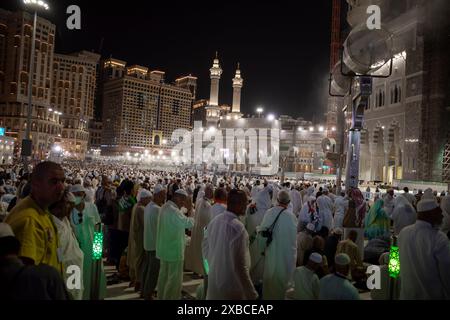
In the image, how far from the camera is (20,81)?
76.8 m

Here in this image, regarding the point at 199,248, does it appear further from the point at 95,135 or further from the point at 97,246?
the point at 95,135

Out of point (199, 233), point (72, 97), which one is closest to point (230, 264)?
point (199, 233)

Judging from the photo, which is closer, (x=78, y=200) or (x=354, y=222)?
(x=78, y=200)

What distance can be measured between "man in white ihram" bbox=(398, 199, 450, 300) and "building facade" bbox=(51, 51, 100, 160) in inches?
4130

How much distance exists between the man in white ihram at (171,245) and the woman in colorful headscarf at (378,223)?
16.7 ft

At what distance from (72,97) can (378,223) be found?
111 meters

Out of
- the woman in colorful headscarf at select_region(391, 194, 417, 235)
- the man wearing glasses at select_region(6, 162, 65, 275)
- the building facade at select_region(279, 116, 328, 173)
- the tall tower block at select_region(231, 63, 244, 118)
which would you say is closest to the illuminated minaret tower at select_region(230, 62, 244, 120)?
the tall tower block at select_region(231, 63, 244, 118)

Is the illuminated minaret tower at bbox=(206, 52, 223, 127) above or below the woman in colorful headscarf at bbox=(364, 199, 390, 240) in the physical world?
above

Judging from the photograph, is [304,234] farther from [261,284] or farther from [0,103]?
[0,103]

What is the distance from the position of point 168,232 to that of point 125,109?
116 metres

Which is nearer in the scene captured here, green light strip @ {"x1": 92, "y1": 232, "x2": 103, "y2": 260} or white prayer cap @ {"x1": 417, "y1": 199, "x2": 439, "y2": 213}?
white prayer cap @ {"x1": 417, "y1": 199, "x2": 439, "y2": 213}

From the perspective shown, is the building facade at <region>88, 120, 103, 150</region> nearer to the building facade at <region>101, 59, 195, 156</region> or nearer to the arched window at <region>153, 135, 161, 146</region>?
the building facade at <region>101, 59, 195, 156</region>

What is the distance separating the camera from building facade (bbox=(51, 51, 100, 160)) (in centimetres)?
10200

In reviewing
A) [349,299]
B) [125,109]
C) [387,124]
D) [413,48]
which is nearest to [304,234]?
[349,299]
